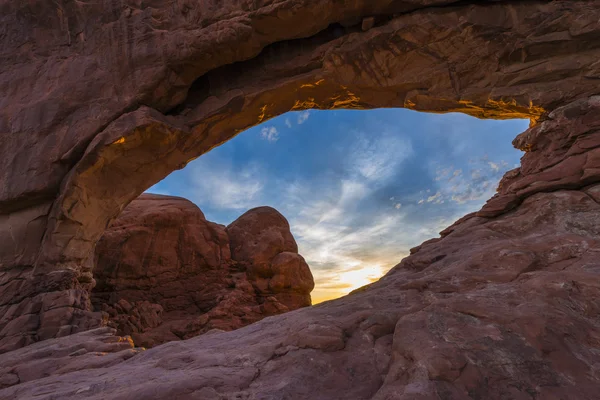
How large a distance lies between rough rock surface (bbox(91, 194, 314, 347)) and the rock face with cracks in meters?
6.06

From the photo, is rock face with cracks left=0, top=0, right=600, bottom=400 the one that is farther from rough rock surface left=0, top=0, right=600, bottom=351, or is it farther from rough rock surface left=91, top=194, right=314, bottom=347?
rough rock surface left=91, top=194, right=314, bottom=347

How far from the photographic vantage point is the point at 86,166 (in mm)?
10648

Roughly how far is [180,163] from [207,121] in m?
2.24

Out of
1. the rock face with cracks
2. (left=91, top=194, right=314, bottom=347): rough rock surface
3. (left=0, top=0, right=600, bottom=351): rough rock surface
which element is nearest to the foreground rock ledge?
the rock face with cracks

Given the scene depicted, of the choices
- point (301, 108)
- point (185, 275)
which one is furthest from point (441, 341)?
point (185, 275)

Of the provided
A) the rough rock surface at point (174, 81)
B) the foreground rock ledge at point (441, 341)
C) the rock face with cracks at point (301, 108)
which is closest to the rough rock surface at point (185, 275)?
the rock face with cracks at point (301, 108)

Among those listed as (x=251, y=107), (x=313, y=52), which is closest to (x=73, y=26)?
(x=251, y=107)

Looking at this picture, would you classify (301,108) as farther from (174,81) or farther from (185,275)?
(185,275)

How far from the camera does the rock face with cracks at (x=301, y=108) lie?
132 inches

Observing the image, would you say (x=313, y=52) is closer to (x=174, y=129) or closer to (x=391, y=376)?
(x=174, y=129)

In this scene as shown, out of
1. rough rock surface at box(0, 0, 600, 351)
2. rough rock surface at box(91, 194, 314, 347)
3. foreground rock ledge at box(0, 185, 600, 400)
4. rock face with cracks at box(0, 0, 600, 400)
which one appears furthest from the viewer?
rough rock surface at box(91, 194, 314, 347)

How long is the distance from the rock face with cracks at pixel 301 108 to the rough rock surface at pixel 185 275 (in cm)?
606

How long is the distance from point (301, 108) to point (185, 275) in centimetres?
1199

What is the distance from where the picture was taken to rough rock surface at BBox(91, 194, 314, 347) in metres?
16.7
